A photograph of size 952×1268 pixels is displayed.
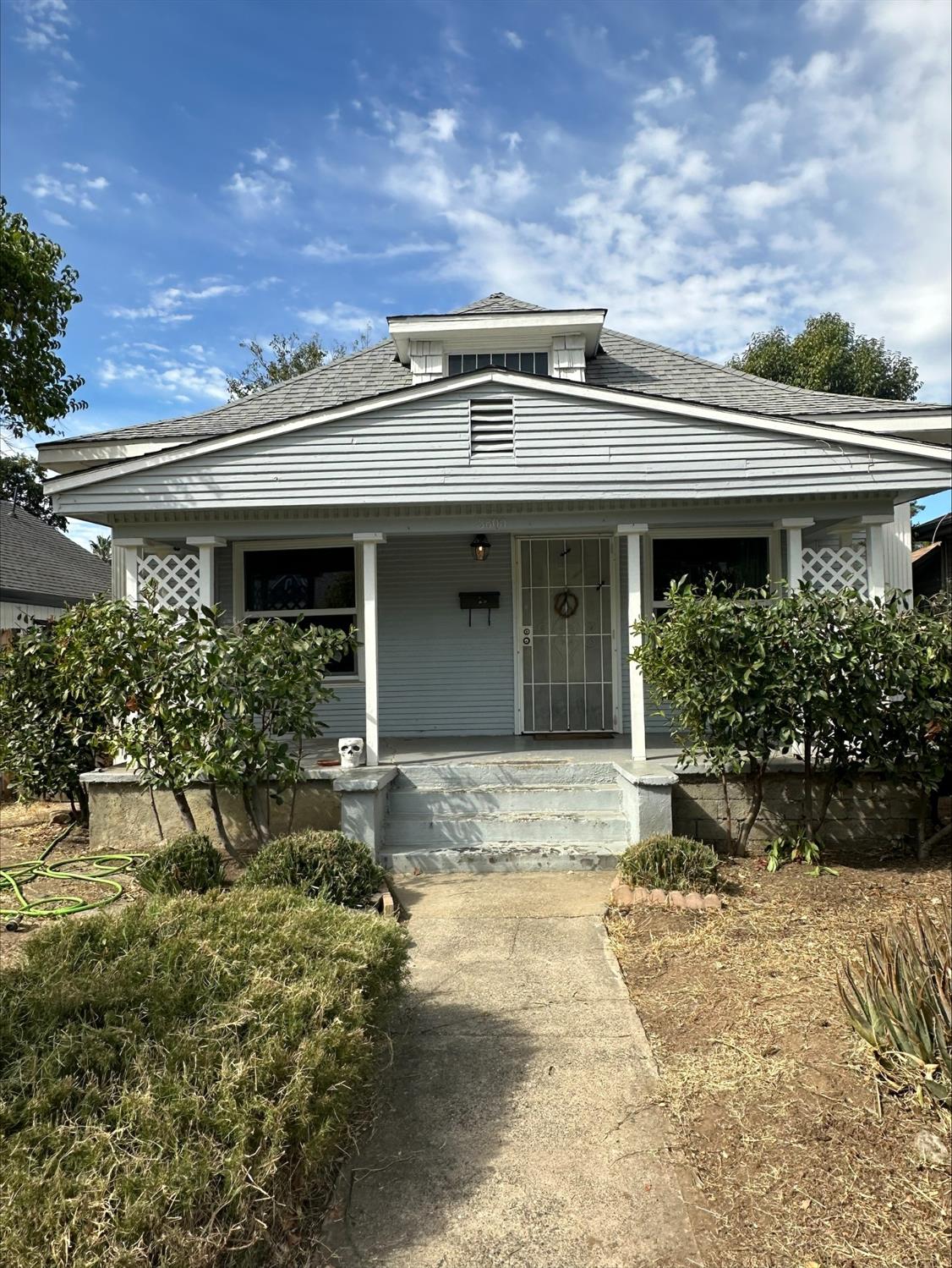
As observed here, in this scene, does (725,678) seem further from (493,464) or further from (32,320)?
(32,320)

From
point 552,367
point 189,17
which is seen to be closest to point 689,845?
point 552,367

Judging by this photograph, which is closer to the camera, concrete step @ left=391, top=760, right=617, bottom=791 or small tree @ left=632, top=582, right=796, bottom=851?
small tree @ left=632, top=582, right=796, bottom=851

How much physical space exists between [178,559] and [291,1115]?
19.3 ft

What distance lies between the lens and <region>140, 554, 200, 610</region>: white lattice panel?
6922mm

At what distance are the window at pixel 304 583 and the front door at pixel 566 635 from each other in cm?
207

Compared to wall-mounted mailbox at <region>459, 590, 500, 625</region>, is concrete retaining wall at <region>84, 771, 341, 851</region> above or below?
below

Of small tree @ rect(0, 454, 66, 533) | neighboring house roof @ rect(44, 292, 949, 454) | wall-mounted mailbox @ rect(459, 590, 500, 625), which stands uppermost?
small tree @ rect(0, 454, 66, 533)

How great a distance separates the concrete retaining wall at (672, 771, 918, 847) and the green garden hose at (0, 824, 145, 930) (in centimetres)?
442

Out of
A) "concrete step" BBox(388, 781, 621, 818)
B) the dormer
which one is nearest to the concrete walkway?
"concrete step" BBox(388, 781, 621, 818)

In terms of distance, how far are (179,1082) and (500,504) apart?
5.55 meters

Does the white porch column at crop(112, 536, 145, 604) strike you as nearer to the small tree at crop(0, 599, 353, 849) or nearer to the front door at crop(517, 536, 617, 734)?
the small tree at crop(0, 599, 353, 849)

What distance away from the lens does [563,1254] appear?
2.07m

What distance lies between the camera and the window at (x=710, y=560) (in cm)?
867

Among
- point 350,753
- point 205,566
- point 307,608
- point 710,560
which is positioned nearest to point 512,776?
point 350,753
